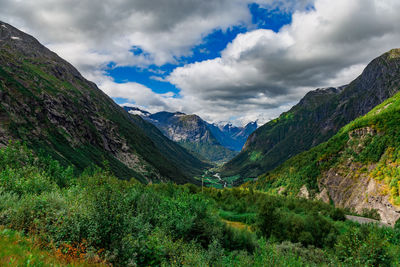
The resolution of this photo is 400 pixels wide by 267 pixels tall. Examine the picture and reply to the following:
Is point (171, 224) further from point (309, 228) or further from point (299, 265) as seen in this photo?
point (309, 228)

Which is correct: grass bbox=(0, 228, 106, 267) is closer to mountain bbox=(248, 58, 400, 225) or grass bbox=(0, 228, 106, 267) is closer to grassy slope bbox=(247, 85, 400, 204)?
mountain bbox=(248, 58, 400, 225)

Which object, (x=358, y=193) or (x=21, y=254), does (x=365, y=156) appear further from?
(x=21, y=254)

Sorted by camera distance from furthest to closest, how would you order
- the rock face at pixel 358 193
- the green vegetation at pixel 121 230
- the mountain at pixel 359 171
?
the mountain at pixel 359 171
the rock face at pixel 358 193
the green vegetation at pixel 121 230

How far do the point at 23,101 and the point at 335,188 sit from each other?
213m

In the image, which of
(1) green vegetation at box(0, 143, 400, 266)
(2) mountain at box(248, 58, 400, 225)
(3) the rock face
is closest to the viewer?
(1) green vegetation at box(0, 143, 400, 266)

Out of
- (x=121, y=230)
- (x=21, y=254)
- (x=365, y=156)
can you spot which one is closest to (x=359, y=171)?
(x=365, y=156)

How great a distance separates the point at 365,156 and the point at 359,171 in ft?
32.2

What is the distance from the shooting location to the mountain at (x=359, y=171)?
84125 mm

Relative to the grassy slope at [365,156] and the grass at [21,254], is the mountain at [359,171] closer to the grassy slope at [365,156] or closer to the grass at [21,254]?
the grassy slope at [365,156]

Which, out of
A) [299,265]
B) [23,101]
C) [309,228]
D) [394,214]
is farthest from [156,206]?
[23,101]

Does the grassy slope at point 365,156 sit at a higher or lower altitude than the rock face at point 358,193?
higher

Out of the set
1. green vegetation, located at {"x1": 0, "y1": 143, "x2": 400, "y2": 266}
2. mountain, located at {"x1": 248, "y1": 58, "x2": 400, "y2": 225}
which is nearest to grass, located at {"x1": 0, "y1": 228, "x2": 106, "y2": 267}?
green vegetation, located at {"x1": 0, "y1": 143, "x2": 400, "y2": 266}

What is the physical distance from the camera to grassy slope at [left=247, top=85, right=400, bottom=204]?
91.7 m

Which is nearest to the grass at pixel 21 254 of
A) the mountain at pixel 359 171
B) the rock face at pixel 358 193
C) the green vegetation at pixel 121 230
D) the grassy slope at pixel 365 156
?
the green vegetation at pixel 121 230
